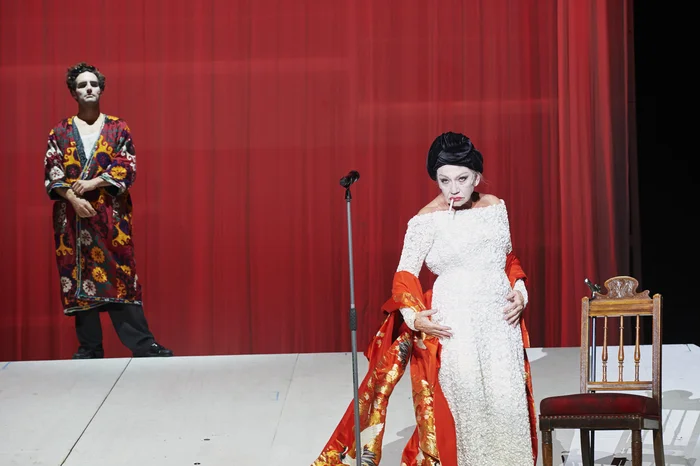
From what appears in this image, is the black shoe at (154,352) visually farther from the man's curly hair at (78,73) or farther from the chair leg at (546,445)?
the chair leg at (546,445)

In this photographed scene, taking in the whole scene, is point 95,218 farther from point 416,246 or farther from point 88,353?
point 416,246

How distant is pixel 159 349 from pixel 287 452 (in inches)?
74.2

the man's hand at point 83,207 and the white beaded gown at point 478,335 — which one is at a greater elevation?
the man's hand at point 83,207

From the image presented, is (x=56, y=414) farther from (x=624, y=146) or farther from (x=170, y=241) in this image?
(x=624, y=146)

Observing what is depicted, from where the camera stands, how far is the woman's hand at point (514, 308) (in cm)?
359

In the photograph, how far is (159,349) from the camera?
607 centimetres

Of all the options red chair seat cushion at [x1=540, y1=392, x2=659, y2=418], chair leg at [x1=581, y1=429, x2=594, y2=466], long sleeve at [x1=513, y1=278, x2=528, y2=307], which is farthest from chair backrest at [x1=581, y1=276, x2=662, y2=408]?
long sleeve at [x1=513, y1=278, x2=528, y2=307]

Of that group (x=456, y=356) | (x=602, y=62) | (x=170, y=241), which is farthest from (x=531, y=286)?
(x=456, y=356)

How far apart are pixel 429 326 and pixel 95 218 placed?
9.28ft

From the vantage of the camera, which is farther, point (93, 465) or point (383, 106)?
point (383, 106)

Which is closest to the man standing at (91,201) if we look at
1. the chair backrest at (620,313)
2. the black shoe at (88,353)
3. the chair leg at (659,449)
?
the black shoe at (88,353)

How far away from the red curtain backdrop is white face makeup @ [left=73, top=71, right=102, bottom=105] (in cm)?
32

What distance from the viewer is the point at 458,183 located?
365cm

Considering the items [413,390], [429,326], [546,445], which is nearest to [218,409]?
[413,390]
